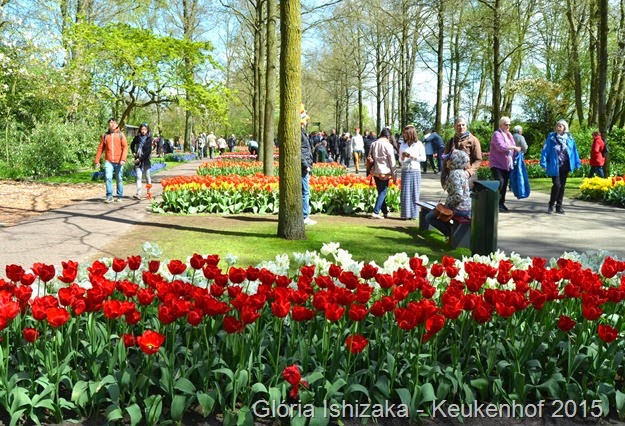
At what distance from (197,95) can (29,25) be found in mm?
10881

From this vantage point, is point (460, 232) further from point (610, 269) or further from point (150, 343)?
point (150, 343)

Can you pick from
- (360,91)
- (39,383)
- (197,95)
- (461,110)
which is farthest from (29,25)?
(461,110)

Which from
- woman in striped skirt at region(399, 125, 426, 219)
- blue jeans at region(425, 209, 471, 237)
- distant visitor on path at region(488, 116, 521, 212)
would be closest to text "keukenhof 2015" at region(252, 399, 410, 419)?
blue jeans at region(425, 209, 471, 237)

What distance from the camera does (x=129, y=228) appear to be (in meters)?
9.91

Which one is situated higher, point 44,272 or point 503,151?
point 503,151

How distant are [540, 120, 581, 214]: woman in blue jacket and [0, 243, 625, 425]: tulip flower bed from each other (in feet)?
29.0

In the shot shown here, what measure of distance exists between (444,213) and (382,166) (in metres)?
3.31

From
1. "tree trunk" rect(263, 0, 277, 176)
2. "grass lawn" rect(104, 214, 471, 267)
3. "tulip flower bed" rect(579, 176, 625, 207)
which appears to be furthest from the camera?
"tree trunk" rect(263, 0, 277, 176)

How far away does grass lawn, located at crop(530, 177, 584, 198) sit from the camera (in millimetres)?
16497

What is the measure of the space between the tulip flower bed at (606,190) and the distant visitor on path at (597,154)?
2013 mm

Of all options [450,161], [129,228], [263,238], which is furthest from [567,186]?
[129,228]

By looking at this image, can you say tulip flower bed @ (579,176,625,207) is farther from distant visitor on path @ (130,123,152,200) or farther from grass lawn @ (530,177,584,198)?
distant visitor on path @ (130,123,152,200)

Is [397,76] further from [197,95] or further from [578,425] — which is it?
[578,425]

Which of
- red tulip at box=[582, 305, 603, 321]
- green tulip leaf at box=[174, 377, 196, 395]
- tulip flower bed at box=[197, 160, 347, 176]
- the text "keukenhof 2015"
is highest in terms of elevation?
tulip flower bed at box=[197, 160, 347, 176]
